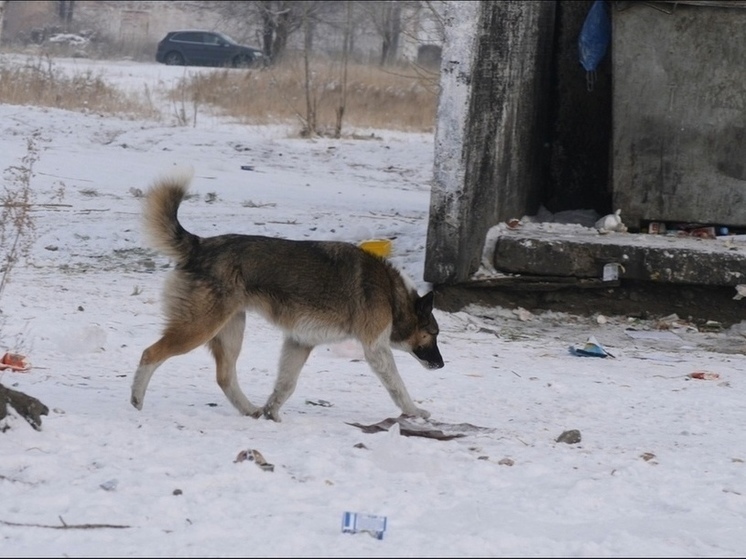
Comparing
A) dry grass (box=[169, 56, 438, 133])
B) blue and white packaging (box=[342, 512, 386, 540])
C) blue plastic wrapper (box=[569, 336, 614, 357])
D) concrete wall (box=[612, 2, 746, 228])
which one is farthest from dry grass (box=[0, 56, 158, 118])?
blue and white packaging (box=[342, 512, 386, 540])

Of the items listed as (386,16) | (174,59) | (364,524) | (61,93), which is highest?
(386,16)

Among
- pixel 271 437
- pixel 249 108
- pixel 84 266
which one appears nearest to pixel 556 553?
pixel 271 437

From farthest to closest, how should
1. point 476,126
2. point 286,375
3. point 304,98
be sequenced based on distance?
point 304,98 < point 476,126 < point 286,375

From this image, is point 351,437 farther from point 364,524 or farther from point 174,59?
point 174,59

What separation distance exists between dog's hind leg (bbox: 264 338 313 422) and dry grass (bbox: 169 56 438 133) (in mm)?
13960

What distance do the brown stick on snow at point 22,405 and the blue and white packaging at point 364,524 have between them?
5.63ft

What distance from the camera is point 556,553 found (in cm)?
438

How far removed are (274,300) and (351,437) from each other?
87cm

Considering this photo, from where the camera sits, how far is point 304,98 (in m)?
24.2

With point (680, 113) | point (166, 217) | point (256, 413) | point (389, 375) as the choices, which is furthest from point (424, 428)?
point (680, 113)

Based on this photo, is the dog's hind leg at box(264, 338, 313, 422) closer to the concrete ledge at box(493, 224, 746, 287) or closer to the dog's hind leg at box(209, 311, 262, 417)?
the dog's hind leg at box(209, 311, 262, 417)

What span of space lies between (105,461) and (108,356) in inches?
92.9

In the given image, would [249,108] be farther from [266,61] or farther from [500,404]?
[500,404]

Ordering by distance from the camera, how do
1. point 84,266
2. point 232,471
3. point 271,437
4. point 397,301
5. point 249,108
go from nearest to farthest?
point 232,471 → point 271,437 → point 397,301 → point 84,266 → point 249,108
